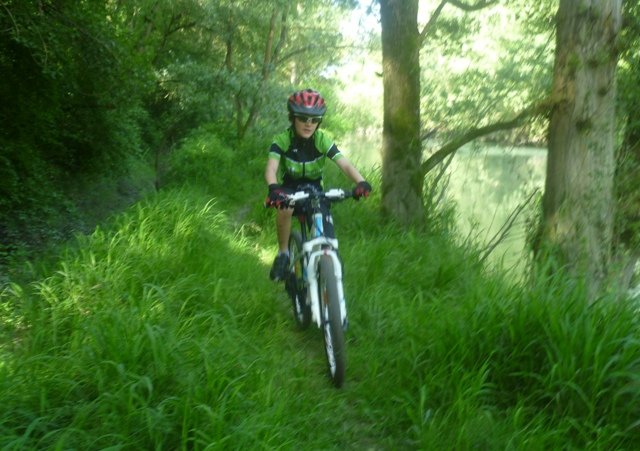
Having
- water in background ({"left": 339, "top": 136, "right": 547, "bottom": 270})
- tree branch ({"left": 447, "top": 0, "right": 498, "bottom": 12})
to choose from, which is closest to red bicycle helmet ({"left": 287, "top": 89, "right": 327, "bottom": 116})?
water in background ({"left": 339, "top": 136, "right": 547, "bottom": 270})

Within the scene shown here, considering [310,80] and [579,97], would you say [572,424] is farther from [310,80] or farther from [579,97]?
[310,80]

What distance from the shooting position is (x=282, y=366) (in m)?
3.48

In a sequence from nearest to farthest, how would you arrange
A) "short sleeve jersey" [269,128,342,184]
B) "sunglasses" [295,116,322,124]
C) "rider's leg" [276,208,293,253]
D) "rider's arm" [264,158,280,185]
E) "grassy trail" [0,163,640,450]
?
"grassy trail" [0,163,640,450]
"rider's arm" [264,158,280,185]
"sunglasses" [295,116,322,124]
"short sleeve jersey" [269,128,342,184]
"rider's leg" [276,208,293,253]

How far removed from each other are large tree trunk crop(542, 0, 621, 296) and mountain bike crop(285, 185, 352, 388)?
2.16 meters

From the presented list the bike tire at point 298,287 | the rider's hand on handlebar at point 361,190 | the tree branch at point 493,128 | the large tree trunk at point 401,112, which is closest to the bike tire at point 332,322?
the bike tire at point 298,287

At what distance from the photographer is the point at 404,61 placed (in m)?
6.88

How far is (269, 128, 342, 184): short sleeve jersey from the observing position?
14.1ft

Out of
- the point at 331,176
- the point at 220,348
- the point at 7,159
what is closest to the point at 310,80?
the point at 331,176

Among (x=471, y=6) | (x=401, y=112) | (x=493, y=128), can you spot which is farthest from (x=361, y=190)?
(x=471, y=6)

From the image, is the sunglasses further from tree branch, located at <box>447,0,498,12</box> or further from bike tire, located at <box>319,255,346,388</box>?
tree branch, located at <box>447,0,498,12</box>

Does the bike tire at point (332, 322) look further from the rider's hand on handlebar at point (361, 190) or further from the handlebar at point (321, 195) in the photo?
the rider's hand on handlebar at point (361, 190)

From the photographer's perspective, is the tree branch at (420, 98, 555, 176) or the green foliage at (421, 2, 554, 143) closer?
the tree branch at (420, 98, 555, 176)

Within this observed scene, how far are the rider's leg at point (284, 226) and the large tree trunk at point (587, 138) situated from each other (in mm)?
2312

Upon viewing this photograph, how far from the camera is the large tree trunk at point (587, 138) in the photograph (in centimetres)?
446
